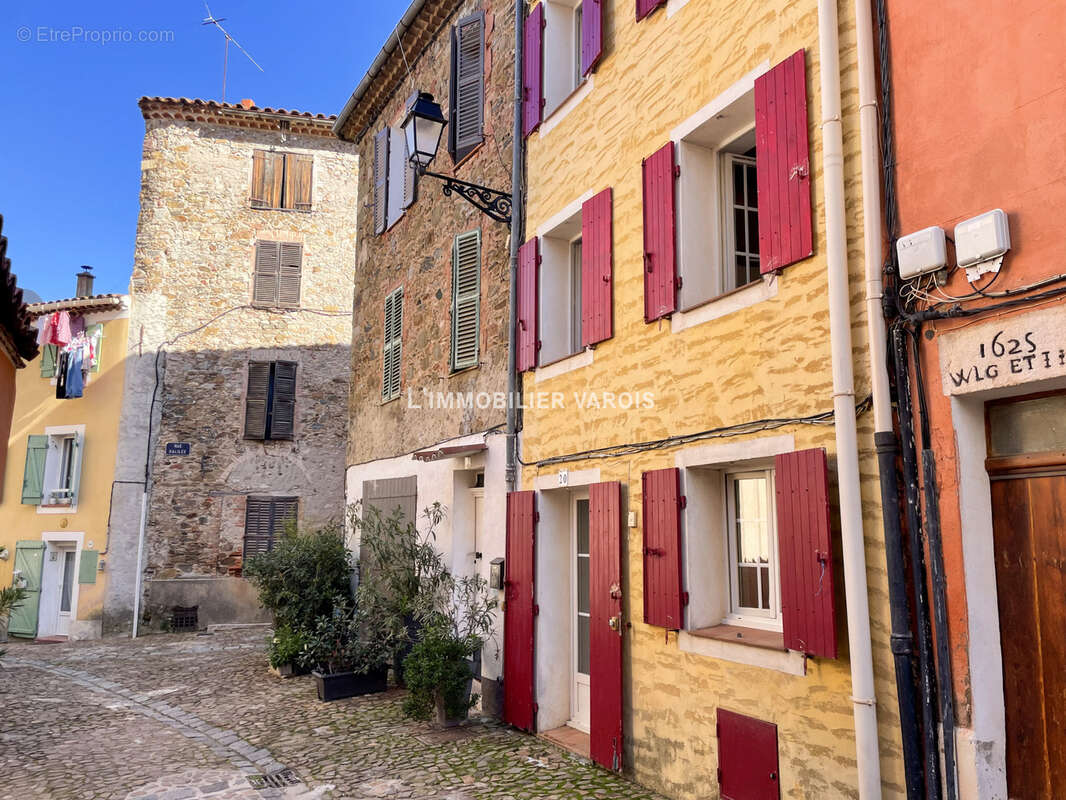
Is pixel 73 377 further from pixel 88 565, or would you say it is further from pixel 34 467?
pixel 88 565

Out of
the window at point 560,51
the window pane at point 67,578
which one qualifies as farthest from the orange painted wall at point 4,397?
the window pane at point 67,578

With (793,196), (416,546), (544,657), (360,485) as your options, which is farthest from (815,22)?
(360,485)

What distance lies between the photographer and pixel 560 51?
769cm

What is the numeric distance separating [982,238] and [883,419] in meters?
0.93

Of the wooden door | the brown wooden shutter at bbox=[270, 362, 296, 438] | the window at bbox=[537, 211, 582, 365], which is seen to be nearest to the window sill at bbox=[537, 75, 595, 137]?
the window at bbox=[537, 211, 582, 365]

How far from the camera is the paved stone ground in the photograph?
564cm

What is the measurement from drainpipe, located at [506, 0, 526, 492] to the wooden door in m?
4.59

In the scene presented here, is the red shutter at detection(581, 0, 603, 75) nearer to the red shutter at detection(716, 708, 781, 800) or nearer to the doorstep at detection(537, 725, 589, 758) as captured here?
the red shutter at detection(716, 708, 781, 800)

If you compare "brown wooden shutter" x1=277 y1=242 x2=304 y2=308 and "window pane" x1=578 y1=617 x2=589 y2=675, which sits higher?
"brown wooden shutter" x1=277 y1=242 x2=304 y2=308

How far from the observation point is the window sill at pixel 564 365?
6.66 meters

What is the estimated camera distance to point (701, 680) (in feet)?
16.7

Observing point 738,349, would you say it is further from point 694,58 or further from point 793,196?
point 694,58

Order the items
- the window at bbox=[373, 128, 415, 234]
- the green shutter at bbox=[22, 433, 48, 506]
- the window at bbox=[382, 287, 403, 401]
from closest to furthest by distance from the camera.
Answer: the window at bbox=[382, 287, 403, 401] → the window at bbox=[373, 128, 415, 234] → the green shutter at bbox=[22, 433, 48, 506]

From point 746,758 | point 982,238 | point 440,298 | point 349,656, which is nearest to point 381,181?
point 440,298
